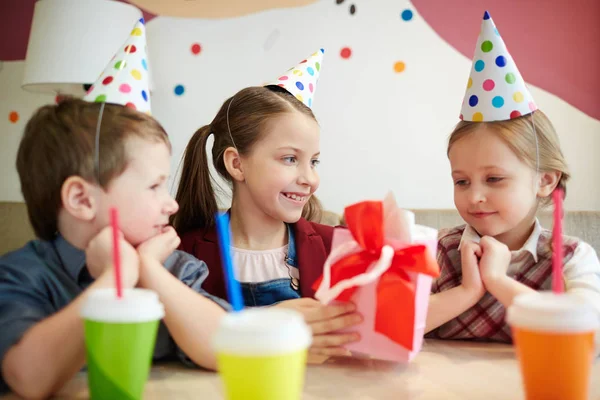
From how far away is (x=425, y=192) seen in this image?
8.89 ft

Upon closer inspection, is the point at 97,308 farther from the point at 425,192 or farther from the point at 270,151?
the point at 425,192

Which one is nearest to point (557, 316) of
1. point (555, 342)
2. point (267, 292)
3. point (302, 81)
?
point (555, 342)

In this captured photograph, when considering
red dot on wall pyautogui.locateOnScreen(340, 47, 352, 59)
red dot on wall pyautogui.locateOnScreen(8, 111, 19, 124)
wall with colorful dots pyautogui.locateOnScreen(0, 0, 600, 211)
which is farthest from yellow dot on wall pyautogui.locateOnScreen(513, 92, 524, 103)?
red dot on wall pyautogui.locateOnScreen(8, 111, 19, 124)

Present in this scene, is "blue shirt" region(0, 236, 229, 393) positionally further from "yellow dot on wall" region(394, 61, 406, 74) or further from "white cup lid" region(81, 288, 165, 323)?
"yellow dot on wall" region(394, 61, 406, 74)

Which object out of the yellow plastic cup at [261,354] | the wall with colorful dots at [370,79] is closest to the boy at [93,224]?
the yellow plastic cup at [261,354]

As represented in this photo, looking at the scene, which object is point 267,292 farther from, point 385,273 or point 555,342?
point 555,342

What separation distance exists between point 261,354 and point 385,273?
32cm

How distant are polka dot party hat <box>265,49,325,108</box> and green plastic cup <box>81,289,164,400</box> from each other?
93 cm

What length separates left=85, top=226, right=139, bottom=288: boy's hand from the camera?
2.63ft

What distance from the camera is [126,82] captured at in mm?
975

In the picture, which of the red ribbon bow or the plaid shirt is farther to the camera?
the plaid shirt

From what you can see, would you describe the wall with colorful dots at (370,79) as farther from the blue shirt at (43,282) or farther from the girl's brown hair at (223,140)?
the blue shirt at (43,282)

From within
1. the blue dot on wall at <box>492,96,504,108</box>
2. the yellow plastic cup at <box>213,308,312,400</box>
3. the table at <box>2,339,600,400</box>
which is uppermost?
the blue dot on wall at <box>492,96,504,108</box>

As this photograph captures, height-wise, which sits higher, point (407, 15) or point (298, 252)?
point (407, 15)
